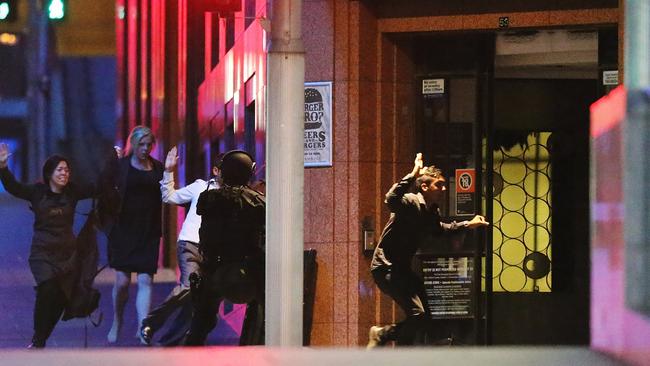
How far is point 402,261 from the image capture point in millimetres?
10141

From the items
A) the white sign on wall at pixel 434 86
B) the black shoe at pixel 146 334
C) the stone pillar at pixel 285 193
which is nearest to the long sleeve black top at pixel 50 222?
the black shoe at pixel 146 334

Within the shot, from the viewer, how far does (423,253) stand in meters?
10.6

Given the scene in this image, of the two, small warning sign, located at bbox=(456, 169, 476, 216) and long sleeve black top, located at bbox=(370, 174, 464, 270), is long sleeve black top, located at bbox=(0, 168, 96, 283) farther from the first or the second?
small warning sign, located at bbox=(456, 169, 476, 216)

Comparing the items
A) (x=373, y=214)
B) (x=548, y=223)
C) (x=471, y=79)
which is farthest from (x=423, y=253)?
(x=548, y=223)

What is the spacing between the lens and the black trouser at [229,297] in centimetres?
975

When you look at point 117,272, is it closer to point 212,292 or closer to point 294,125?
point 212,292

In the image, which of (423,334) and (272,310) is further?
(423,334)

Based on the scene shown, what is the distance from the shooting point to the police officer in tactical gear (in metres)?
9.69

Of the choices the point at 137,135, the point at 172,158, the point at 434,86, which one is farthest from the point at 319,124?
the point at 137,135

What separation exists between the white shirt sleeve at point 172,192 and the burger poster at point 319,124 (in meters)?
1.03

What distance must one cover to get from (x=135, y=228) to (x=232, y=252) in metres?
1.22

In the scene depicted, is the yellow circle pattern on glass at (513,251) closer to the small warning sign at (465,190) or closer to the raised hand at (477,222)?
the small warning sign at (465,190)

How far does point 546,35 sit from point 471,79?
79cm

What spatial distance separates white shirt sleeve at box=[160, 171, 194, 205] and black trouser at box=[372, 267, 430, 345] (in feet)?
5.49
